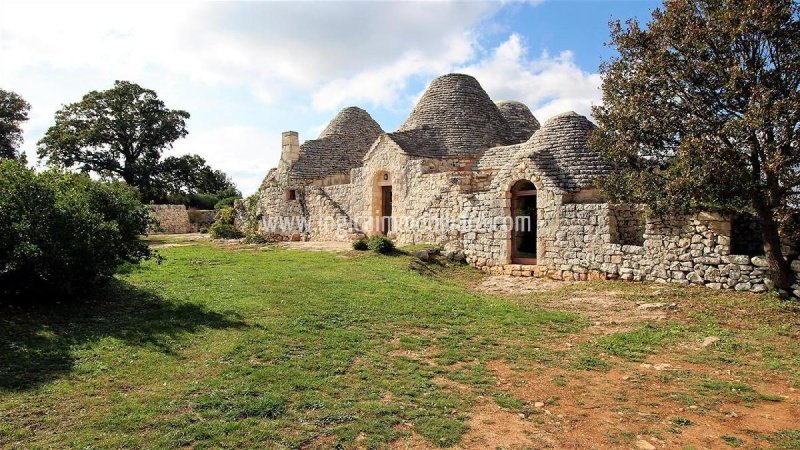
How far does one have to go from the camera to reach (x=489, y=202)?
598 inches

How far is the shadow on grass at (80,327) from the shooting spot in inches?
228

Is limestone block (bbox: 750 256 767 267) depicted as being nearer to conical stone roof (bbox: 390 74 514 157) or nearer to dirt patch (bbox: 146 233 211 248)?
conical stone roof (bbox: 390 74 514 157)

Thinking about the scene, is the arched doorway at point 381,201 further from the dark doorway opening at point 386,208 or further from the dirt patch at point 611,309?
the dirt patch at point 611,309

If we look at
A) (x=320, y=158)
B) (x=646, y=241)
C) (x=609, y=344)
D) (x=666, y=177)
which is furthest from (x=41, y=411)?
(x=320, y=158)

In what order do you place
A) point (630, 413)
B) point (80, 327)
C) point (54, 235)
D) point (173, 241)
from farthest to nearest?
1. point (173, 241)
2. point (54, 235)
3. point (80, 327)
4. point (630, 413)

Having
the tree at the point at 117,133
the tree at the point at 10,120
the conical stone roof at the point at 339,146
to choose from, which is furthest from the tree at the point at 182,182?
the conical stone roof at the point at 339,146

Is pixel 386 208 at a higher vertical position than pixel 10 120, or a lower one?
lower

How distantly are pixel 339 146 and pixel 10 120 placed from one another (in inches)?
1145

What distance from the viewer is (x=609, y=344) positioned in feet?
24.4

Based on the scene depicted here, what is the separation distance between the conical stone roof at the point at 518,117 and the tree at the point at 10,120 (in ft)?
119

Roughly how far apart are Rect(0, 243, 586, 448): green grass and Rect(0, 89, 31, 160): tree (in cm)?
3641

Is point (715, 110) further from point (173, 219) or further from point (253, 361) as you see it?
point (173, 219)

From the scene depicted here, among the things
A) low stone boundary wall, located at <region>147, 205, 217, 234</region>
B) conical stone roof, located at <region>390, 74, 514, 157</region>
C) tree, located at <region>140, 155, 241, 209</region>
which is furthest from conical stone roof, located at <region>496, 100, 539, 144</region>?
tree, located at <region>140, 155, 241, 209</region>

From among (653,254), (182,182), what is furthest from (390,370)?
(182,182)
